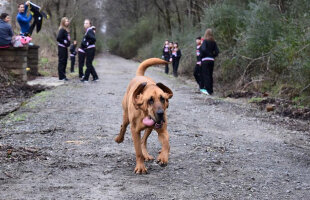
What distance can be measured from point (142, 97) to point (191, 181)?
1.10 metres

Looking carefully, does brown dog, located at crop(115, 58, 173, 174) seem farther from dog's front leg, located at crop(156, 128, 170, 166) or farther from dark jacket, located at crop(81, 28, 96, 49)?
dark jacket, located at crop(81, 28, 96, 49)

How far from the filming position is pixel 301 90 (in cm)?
1154

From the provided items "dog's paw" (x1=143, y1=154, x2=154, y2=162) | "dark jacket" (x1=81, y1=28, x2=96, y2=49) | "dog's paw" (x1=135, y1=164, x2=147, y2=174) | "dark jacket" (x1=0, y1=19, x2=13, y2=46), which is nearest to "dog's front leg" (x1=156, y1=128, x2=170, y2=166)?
"dog's paw" (x1=135, y1=164, x2=147, y2=174)

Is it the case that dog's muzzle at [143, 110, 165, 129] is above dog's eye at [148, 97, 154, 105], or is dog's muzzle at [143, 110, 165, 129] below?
below

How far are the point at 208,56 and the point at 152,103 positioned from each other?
10.3m

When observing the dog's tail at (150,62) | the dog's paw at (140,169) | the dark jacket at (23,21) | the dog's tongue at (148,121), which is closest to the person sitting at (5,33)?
the dark jacket at (23,21)

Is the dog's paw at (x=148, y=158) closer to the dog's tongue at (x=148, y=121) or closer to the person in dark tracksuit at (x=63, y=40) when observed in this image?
the dog's tongue at (x=148, y=121)

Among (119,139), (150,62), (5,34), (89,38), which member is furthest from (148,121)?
(89,38)

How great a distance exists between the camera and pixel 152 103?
15.3 ft

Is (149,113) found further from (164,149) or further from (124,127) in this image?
(124,127)

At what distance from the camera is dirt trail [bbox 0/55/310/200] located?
4.52 metres

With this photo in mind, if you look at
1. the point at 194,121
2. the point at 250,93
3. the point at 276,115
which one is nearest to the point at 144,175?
the point at 194,121

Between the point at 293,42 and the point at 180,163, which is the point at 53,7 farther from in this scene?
the point at 180,163

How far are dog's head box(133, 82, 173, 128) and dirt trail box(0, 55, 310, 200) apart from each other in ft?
2.31
